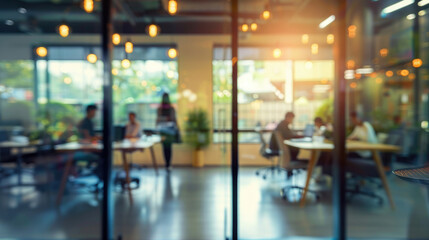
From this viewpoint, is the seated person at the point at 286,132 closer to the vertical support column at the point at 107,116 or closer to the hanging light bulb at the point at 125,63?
the vertical support column at the point at 107,116

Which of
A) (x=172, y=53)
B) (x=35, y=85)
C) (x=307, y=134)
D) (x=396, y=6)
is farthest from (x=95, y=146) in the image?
(x=396, y=6)

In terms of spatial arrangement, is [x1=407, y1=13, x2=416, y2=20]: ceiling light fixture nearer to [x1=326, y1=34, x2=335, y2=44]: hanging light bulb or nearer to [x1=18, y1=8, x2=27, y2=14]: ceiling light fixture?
[x1=326, y1=34, x2=335, y2=44]: hanging light bulb

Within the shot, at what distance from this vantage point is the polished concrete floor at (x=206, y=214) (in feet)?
11.5

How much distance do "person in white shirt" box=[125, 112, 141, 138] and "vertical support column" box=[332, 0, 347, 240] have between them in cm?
347

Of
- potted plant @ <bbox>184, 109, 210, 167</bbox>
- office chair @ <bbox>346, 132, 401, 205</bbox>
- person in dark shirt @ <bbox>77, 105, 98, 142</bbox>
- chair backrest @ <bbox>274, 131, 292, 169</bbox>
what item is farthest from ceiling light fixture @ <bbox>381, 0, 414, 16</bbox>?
person in dark shirt @ <bbox>77, 105, 98, 142</bbox>

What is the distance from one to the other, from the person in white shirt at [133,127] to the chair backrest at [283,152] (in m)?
2.62

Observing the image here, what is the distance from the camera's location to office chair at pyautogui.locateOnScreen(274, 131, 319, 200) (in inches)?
153

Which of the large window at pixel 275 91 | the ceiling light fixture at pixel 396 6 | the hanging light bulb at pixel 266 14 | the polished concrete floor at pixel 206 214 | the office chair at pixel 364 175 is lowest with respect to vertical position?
the polished concrete floor at pixel 206 214

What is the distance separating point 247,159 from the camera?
157 inches

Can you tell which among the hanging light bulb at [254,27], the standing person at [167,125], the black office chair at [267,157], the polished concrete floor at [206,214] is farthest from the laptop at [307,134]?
the standing person at [167,125]

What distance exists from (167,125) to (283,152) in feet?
8.74

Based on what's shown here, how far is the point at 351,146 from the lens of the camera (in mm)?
4141

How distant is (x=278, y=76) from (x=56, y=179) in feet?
13.8

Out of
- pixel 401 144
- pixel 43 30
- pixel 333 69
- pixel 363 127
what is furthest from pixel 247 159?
pixel 43 30
